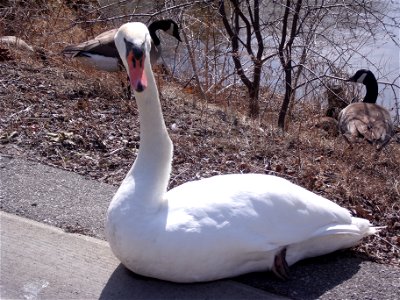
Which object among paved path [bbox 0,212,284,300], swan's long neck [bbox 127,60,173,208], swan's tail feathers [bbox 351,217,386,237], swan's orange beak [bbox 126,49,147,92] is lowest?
paved path [bbox 0,212,284,300]

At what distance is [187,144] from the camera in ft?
17.9

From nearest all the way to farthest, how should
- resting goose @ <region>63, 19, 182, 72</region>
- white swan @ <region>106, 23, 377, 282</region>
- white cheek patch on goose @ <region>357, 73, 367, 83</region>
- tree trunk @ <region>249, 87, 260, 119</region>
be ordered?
white swan @ <region>106, 23, 377, 282</region>
tree trunk @ <region>249, 87, 260, 119</region>
resting goose @ <region>63, 19, 182, 72</region>
white cheek patch on goose @ <region>357, 73, 367, 83</region>

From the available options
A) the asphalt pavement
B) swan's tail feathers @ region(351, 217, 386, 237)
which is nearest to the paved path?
the asphalt pavement

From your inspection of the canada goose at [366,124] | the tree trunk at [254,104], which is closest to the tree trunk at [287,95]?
the tree trunk at [254,104]

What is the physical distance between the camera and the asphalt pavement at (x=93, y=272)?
3170 mm

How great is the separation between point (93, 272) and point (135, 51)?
1.16 m

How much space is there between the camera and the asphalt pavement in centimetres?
317

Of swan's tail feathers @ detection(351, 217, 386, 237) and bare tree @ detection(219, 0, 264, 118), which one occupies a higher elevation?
bare tree @ detection(219, 0, 264, 118)

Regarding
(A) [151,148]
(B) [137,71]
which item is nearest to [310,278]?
(A) [151,148]

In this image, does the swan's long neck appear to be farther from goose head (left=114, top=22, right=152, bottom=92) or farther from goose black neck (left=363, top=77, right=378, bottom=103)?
goose black neck (left=363, top=77, right=378, bottom=103)

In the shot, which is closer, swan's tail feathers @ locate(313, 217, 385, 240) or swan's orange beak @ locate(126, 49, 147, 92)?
swan's orange beak @ locate(126, 49, 147, 92)

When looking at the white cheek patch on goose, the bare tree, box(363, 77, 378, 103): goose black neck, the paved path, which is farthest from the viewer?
the white cheek patch on goose

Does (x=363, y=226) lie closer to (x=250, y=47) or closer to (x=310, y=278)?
(x=310, y=278)

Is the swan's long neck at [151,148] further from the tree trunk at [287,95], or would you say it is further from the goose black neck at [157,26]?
the goose black neck at [157,26]
